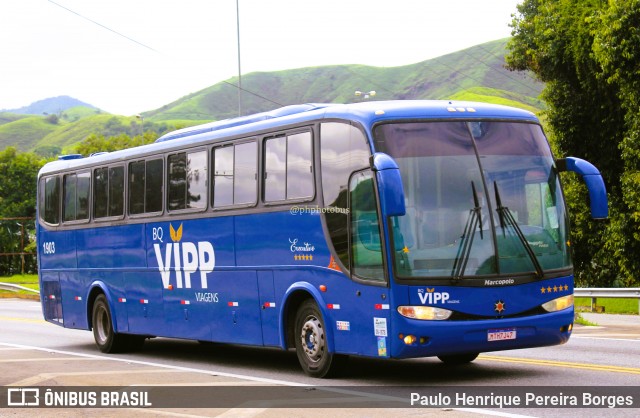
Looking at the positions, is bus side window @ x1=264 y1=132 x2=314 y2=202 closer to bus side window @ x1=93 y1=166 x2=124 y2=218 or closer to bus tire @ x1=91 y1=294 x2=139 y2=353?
bus side window @ x1=93 y1=166 x2=124 y2=218

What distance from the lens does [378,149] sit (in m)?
12.3

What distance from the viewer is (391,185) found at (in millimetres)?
11398

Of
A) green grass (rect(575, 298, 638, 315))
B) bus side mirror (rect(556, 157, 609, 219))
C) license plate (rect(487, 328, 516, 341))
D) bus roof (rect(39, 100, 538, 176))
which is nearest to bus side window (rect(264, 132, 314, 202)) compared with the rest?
bus roof (rect(39, 100, 538, 176))

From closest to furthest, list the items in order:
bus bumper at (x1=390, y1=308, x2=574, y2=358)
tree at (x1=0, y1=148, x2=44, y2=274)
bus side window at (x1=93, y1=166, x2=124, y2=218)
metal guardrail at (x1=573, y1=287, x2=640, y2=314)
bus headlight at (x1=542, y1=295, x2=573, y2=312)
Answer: bus bumper at (x1=390, y1=308, x2=574, y2=358) → bus headlight at (x1=542, y1=295, x2=573, y2=312) → bus side window at (x1=93, y1=166, x2=124, y2=218) → metal guardrail at (x1=573, y1=287, x2=640, y2=314) → tree at (x1=0, y1=148, x2=44, y2=274)

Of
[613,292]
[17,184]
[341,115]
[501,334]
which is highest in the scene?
[17,184]

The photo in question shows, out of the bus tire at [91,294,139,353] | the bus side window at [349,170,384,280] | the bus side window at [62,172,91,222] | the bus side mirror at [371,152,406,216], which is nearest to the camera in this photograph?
the bus side mirror at [371,152,406,216]

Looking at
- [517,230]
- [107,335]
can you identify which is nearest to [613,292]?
[107,335]

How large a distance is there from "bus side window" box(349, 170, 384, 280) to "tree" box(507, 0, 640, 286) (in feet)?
75.5

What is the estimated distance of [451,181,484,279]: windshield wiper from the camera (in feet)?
39.0

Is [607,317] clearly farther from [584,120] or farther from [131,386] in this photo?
[131,386]

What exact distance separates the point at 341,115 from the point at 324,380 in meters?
3.21

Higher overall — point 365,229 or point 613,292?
point 365,229

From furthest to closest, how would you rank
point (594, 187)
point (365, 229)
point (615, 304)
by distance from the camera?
point (615, 304), point (594, 187), point (365, 229)

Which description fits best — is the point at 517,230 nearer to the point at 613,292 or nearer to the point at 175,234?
the point at 175,234
